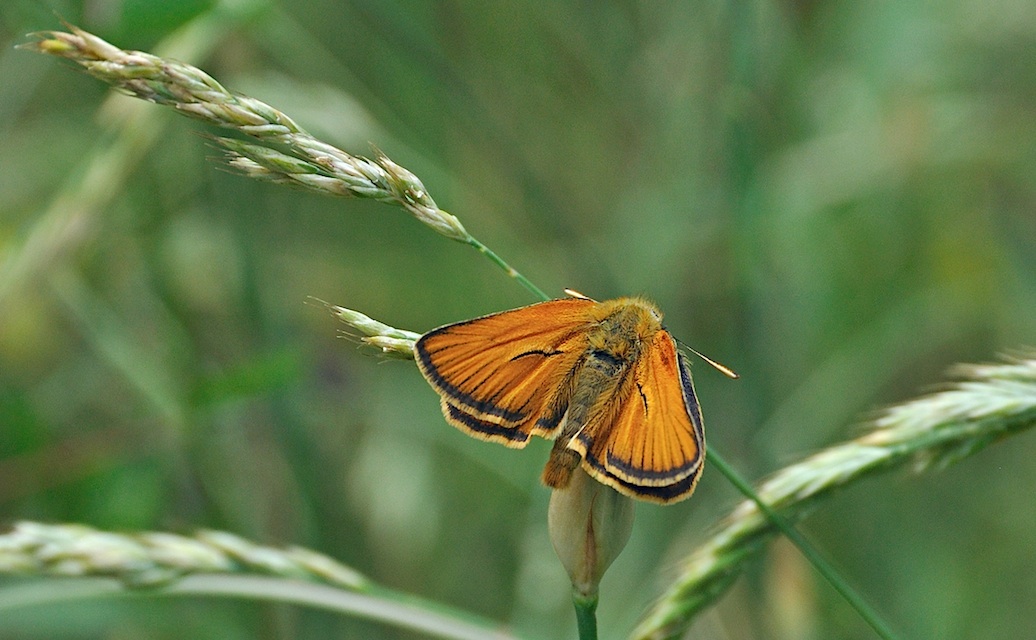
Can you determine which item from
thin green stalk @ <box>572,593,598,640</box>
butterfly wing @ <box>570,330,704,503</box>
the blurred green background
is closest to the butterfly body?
butterfly wing @ <box>570,330,704,503</box>

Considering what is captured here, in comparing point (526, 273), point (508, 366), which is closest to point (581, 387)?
point (508, 366)

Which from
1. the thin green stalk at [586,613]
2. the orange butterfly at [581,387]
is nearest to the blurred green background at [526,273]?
the orange butterfly at [581,387]

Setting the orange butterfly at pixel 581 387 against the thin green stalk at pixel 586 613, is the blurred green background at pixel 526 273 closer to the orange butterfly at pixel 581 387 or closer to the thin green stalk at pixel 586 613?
the orange butterfly at pixel 581 387

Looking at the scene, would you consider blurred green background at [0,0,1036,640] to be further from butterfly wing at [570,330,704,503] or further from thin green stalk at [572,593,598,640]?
thin green stalk at [572,593,598,640]

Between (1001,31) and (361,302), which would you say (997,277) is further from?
A: (361,302)

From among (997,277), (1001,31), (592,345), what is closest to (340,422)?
(592,345)

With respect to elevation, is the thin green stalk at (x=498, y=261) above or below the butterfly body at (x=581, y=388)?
above

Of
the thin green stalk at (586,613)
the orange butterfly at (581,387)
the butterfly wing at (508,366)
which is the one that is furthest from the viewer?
the butterfly wing at (508,366)

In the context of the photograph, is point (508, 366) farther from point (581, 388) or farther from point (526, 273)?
point (526, 273)
